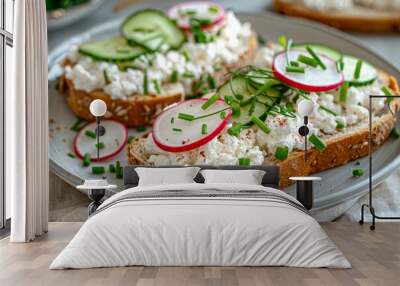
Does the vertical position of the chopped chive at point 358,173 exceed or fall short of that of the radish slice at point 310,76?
it falls short

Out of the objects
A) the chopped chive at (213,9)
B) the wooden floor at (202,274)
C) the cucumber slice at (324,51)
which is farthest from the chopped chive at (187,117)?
the wooden floor at (202,274)

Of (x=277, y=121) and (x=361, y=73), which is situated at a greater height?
(x=361, y=73)

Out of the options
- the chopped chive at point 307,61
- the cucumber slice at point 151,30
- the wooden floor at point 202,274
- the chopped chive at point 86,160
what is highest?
the cucumber slice at point 151,30

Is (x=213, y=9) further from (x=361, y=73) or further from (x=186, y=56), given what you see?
(x=361, y=73)

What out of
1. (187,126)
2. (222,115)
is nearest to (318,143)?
(222,115)

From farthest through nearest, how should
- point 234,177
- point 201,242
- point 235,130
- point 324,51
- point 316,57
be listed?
1. point 324,51
2. point 316,57
3. point 235,130
4. point 234,177
5. point 201,242

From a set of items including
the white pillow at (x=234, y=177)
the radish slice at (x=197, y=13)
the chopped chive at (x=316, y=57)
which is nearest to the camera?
the white pillow at (x=234, y=177)

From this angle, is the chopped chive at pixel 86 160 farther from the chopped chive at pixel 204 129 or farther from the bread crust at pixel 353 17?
the bread crust at pixel 353 17

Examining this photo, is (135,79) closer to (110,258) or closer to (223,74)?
(223,74)
